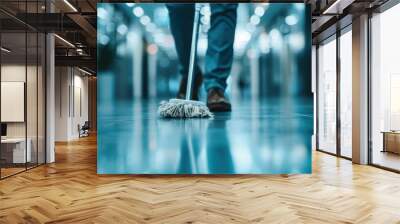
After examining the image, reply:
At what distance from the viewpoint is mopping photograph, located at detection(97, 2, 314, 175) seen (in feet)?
20.1

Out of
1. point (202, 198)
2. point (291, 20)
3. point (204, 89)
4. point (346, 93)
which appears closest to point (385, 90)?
point (346, 93)

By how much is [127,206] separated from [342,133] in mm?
6371

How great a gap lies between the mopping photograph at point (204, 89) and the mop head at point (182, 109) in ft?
0.06

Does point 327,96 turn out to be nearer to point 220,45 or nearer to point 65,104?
point 220,45

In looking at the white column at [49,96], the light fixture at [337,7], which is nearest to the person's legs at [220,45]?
the light fixture at [337,7]

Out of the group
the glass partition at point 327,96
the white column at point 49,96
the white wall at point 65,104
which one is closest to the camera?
the white column at point 49,96

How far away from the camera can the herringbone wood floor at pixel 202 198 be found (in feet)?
12.7

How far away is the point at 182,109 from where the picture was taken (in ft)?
20.3

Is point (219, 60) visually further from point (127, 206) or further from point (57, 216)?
point (57, 216)

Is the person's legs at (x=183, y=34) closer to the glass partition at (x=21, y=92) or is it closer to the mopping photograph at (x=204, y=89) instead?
the mopping photograph at (x=204, y=89)

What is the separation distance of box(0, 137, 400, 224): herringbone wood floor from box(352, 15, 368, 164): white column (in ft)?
3.06

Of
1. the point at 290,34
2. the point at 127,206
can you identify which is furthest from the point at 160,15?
the point at 127,206

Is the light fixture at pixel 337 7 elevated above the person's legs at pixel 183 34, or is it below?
above

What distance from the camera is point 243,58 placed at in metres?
6.26
